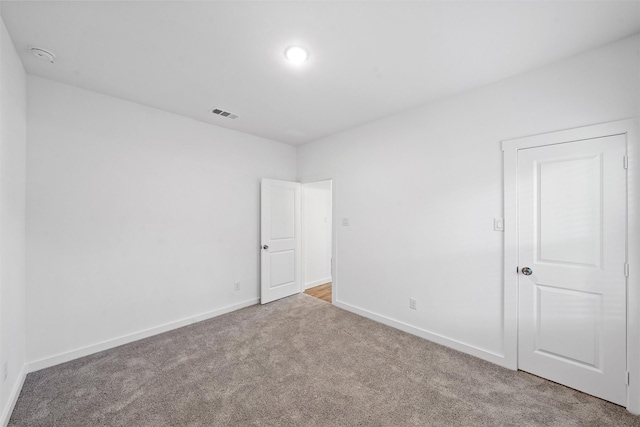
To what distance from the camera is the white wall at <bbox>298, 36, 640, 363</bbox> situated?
6.48ft

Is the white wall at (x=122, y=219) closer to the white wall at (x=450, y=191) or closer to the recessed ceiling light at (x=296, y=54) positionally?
the white wall at (x=450, y=191)

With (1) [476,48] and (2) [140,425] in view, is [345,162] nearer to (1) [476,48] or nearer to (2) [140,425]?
(1) [476,48]

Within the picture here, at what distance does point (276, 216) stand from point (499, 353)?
10.7 ft

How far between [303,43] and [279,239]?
2.92m

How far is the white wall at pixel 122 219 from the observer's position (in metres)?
2.30

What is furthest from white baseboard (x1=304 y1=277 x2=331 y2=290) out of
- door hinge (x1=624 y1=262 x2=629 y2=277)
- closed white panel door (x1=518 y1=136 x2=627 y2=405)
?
door hinge (x1=624 y1=262 x2=629 y2=277)

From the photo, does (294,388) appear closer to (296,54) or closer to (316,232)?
(296,54)

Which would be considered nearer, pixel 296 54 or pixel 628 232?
pixel 628 232

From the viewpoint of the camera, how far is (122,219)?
2.72 metres

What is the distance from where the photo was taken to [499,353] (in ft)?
7.63

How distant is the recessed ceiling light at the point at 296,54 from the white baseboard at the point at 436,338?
9.86 ft

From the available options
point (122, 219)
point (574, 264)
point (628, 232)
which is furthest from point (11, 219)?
point (628, 232)

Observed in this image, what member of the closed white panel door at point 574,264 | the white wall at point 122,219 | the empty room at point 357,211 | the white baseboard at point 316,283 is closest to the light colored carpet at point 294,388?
the empty room at point 357,211

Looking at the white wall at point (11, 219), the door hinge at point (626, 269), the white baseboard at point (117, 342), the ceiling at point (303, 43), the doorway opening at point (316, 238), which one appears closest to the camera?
the ceiling at point (303, 43)
